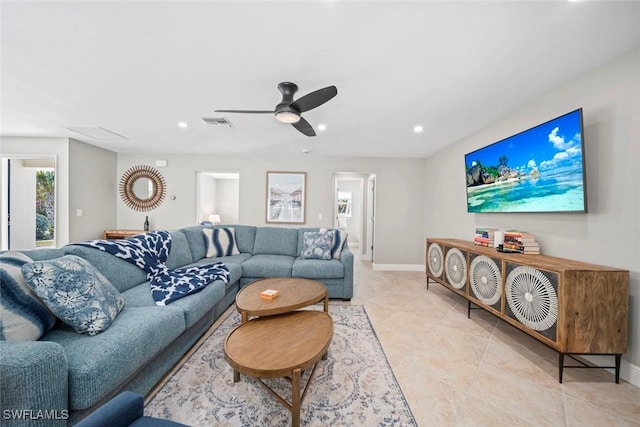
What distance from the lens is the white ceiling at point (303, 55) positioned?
1313 mm

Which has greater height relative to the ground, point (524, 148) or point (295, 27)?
point (295, 27)

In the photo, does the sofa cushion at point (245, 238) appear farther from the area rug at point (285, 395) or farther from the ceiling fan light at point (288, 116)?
the ceiling fan light at point (288, 116)

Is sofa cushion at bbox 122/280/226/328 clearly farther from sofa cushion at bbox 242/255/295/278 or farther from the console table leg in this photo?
the console table leg

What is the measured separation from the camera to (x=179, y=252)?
2.86 meters

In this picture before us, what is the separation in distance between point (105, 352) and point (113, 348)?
4cm

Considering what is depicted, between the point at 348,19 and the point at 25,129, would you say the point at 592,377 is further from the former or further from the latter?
the point at 25,129

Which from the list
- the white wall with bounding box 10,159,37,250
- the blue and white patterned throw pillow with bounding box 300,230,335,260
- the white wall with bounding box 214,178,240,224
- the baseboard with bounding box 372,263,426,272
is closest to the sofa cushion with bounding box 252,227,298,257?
the blue and white patterned throw pillow with bounding box 300,230,335,260

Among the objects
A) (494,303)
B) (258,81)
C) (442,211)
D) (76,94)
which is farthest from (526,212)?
(76,94)

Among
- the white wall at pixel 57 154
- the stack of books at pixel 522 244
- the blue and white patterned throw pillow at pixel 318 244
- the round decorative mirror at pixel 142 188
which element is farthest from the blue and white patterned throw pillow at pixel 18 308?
the round decorative mirror at pixel 142 188

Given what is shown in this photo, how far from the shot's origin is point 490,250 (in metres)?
2.34

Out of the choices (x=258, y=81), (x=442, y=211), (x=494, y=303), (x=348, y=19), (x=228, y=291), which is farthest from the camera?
(x=442, y=211)

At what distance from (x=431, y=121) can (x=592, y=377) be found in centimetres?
269

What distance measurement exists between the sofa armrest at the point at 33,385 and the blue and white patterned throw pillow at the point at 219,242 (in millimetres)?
2476

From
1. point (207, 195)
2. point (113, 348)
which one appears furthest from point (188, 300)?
point (207, 195)
